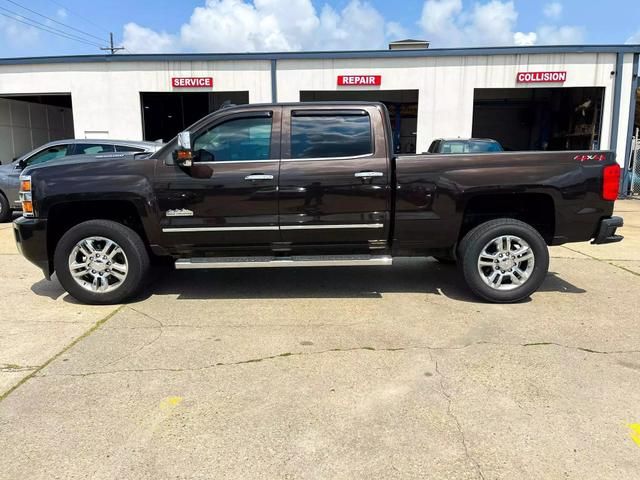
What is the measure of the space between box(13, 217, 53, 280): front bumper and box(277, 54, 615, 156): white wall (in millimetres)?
13208

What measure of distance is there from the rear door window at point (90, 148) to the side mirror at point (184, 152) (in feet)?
21.3

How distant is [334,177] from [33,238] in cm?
310

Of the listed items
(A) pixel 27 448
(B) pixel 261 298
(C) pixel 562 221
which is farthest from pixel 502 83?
(A) pixel 27 448

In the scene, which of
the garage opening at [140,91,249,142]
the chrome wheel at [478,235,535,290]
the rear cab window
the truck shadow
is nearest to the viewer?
the chrome wheel at [478,235,535,290]

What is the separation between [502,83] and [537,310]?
1358cm

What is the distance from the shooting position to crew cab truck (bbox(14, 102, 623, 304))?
5.17m

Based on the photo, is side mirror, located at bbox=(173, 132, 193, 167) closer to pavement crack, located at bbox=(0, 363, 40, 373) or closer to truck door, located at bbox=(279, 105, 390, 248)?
truck door, located at bbox=(279, 105, 390, 248)

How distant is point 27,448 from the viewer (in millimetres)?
2850

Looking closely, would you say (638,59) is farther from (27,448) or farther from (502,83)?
(27,448)

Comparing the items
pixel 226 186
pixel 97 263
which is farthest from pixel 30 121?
pixel 226 186

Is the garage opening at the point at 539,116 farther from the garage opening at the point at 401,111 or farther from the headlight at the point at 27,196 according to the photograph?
the headlight at the point at 27,196

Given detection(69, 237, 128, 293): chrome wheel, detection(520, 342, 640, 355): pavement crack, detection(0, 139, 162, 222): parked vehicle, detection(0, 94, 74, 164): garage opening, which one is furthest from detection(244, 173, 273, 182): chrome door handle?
detection(0, 94, 74, 164): garage opening

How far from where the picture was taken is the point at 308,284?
6.17m

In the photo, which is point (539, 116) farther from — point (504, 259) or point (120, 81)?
point (504, 259)
